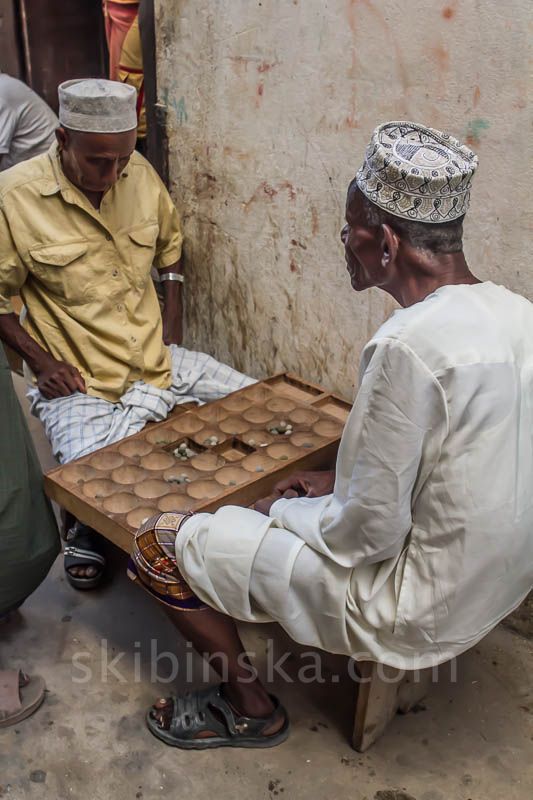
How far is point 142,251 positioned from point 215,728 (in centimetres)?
167

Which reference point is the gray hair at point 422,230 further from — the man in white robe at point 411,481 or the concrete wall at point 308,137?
the concrete wall at point 308,137

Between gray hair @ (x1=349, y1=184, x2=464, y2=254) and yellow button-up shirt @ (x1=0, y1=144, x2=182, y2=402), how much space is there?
1.39 meters

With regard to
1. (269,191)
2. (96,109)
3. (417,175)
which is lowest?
(269,191)

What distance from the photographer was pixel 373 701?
2139 millimetres

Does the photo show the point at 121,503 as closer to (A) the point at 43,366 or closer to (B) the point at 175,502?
(B) the point at 175,502

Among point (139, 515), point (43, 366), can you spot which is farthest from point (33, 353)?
point (139, 515)

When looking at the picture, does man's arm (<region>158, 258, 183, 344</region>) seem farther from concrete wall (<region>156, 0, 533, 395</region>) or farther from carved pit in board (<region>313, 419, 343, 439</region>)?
carved pit in board (<region>313, 419, 343, 439</region>)

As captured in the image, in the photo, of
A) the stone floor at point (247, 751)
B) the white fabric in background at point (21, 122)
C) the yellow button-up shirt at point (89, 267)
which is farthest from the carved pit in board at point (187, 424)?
the white fabric in background at point (21, 122)

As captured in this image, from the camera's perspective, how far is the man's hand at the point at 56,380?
283 cm

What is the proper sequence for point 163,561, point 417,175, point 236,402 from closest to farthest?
point 417,175 → point 163,561 → point 236,402

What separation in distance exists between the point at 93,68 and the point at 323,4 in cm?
288

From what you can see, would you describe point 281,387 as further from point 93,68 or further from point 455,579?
point 93,68

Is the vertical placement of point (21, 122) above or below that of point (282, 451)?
above

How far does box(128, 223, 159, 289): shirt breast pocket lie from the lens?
2965 mm
